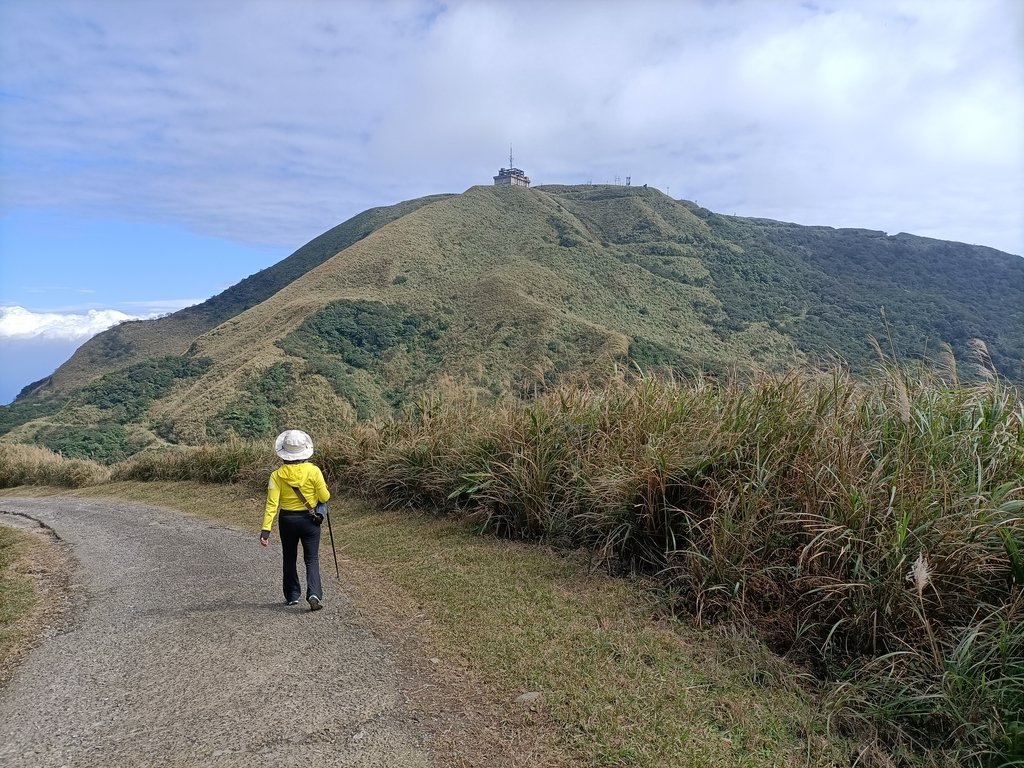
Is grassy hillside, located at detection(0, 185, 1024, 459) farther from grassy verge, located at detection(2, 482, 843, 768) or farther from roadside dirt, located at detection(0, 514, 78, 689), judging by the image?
roadside dirt, located at detection(0, 514, 78, 689)

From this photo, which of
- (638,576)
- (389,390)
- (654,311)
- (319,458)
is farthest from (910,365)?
(654,311)

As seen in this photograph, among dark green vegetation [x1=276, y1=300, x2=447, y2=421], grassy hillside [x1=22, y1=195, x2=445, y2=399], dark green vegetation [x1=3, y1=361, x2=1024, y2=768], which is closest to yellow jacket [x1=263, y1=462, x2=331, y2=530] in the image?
dark green vegetation [x1=3, y1=361, x2=1024, y2=768]

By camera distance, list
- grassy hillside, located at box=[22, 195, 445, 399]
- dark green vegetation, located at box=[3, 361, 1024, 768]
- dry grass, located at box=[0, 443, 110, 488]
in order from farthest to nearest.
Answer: grassy hillside, located at box=[22, 195, 445, 399] < dry grass, located at box=[0, 443, 110, 488] < dark green vegetation, located at box=[3, 361, 1024, 768]

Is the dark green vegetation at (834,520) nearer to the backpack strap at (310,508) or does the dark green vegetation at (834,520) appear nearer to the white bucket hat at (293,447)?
the backpack strap at (310,508)

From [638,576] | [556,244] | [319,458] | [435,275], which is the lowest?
[638,576]

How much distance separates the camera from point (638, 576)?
511 centimetres

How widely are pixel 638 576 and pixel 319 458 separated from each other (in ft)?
22.5

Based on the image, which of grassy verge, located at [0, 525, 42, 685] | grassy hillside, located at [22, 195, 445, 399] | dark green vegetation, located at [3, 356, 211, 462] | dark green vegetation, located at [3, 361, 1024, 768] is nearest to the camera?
dark green vegetation, located at [3, 361, 1024, 768]

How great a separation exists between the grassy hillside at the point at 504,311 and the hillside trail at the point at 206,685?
469 centimetres

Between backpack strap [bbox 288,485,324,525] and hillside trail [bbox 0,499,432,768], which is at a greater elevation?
backpack strap [bbox 288,485,324,525]

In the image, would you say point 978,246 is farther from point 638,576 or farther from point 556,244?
point 638,576

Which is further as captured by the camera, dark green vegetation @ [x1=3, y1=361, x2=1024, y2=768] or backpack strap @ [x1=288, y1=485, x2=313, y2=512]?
backpack strap @ [x1=288, y1=485, x2=313, y2=512]

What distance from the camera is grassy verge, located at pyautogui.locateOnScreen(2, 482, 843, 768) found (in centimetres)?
304

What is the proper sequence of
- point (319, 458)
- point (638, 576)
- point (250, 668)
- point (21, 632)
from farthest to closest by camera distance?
point (319, 458) → point (638, 576) → point (21, 632) → point (250, 668)
